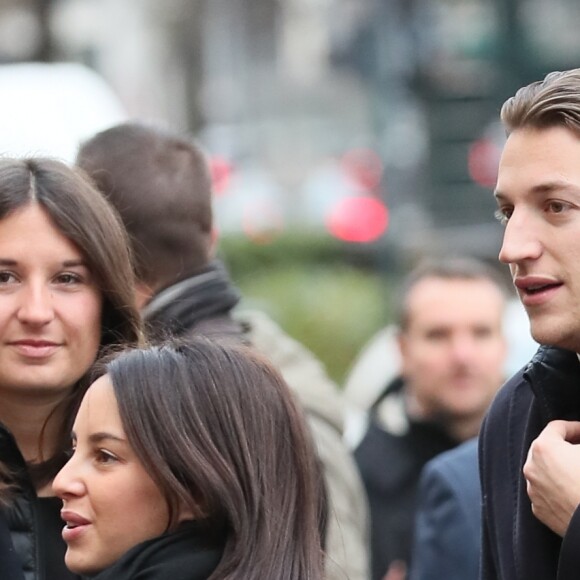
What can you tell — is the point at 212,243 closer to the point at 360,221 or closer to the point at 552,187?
the point at 552,187

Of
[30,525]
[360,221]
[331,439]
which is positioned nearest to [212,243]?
[331,439]

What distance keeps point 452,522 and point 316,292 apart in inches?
313

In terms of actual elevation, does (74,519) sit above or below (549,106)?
below

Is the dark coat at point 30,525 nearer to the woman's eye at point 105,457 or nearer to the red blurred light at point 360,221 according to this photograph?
the woman's eye at point 105,457

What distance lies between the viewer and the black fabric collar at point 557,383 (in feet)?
10.6

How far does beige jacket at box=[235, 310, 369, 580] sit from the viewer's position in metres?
4.52

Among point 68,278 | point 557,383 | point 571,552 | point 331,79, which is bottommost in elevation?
point 331,79

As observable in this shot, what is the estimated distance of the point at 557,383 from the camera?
10.6ft

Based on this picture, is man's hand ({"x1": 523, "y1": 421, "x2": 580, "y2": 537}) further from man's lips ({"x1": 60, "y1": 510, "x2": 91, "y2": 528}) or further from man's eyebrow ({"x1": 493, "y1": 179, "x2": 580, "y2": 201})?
man's lips ({"x1": 60, "y1": 510, "x2": 91, "y2": 528})

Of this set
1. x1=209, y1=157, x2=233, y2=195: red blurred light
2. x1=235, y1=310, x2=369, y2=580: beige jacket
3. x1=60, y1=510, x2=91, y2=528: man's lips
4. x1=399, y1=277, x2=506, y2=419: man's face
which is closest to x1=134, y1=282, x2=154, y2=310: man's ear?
x1=235, y1=310, x2=369, y2=580: beige jacket

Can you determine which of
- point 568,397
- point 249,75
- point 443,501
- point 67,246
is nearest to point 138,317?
point 67,246

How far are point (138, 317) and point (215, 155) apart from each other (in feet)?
57.9

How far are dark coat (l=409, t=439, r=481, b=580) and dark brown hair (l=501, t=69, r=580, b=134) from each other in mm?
1626

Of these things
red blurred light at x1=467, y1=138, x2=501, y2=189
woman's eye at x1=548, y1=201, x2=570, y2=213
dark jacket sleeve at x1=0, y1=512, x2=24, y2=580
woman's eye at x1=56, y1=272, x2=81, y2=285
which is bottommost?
red blurred light at x1=467, y1=138, x2=501, y2=189
